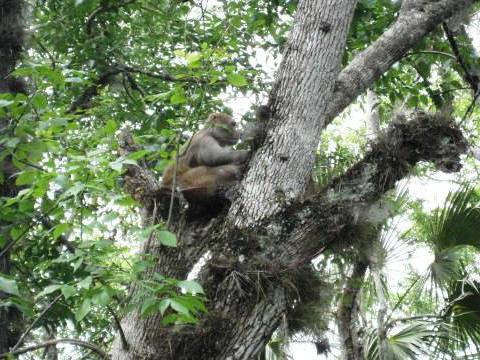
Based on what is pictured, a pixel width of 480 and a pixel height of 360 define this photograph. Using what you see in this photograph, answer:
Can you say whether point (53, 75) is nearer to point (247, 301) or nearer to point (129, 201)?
point (129, 201)

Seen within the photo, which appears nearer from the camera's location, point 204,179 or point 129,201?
point 129,201

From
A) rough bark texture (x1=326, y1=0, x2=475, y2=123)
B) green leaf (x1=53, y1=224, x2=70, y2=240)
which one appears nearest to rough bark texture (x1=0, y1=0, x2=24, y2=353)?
green leaf (x1=53, y1=224, x2=70, y2=240)

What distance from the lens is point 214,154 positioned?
6336mm

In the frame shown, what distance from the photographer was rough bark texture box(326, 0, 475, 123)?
15.3 feet

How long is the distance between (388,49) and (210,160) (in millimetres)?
2256

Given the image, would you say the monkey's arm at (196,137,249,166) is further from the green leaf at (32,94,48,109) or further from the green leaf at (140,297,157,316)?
the green leaf at (140,297,157,316)

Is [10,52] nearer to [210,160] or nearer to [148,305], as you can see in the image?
[210,160]

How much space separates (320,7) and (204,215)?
1752mm

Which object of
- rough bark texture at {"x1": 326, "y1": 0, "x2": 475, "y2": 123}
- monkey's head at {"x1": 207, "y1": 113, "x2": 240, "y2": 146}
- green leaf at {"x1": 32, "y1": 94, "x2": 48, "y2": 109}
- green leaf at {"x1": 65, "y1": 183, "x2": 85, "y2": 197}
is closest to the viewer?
green leaf at {"x1": 65, "y1": 183, "x2": 85, "y2": 197}

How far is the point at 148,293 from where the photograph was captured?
3180 mm

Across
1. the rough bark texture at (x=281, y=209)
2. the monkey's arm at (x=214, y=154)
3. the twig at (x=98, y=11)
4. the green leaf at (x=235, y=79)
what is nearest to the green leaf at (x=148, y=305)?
the rough bark texture at (x=281, y=209)

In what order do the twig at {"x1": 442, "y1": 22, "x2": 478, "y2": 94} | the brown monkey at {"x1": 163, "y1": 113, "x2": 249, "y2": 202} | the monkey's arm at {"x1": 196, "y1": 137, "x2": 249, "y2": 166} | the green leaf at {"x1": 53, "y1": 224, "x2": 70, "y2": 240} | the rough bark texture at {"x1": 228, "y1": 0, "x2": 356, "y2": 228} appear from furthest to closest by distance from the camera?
1. the monkey's arm at {"x1": 196, "y1": 137, "x2": 249, "y2": 166}
2. the twig at {"x1": 442, "y1": 22, "x2": 478, "y2": 94}
3. the brown monkey at {"x1": 163, "y1": 113, "x2": 249, "y2": 202}
4. the rough bark texture at {"x1": 228, "y1": 0, "x2": 356, "y2": 228}
5. the green leaf at {"x1": 53, "y1": 224, "x2": 70, "y2": 240}

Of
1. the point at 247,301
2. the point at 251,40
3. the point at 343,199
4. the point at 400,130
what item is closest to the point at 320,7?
the point at 400,130

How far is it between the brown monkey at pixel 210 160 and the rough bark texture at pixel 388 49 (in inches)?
36.8
